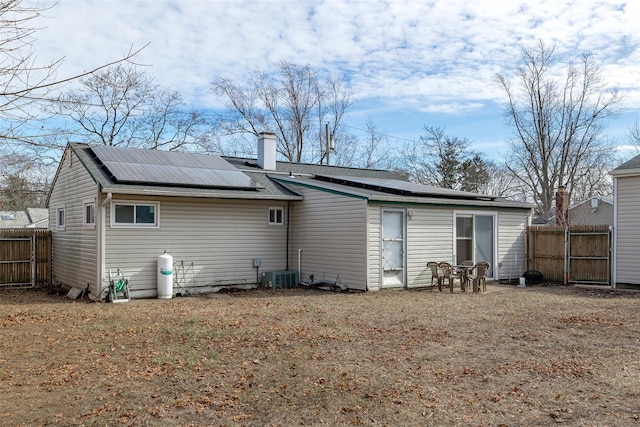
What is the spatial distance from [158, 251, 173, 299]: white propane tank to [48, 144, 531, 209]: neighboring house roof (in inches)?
60.5

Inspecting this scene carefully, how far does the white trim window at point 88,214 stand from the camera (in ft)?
41.6

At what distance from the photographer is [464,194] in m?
15.3

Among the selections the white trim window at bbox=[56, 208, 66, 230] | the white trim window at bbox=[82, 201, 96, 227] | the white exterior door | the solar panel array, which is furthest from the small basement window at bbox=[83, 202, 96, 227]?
the white exterior door

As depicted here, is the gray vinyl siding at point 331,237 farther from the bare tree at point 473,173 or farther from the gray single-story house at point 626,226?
the bare tree at point 473,173

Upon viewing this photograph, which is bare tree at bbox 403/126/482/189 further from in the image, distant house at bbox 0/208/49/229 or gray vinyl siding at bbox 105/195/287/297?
distant house at bbox 0/208/49/229

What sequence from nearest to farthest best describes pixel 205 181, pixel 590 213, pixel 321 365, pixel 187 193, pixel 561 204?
pixel 321 365
pixel 187 193
pixel 205 181
pixel 561 204
pixel 590 213

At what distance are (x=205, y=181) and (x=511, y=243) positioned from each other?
9309 millimetres

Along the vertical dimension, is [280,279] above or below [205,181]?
below

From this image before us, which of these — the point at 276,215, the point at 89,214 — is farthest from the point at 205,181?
the point at 89,214

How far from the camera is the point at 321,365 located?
6.24 metres

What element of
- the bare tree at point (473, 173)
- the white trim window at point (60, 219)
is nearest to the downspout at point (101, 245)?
the white trim window at point (60, 219)

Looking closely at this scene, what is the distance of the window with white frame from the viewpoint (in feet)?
40.1

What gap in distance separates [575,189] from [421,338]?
29080mm

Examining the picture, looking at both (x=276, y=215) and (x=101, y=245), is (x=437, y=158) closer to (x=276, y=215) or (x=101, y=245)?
(x=276, y=215)
